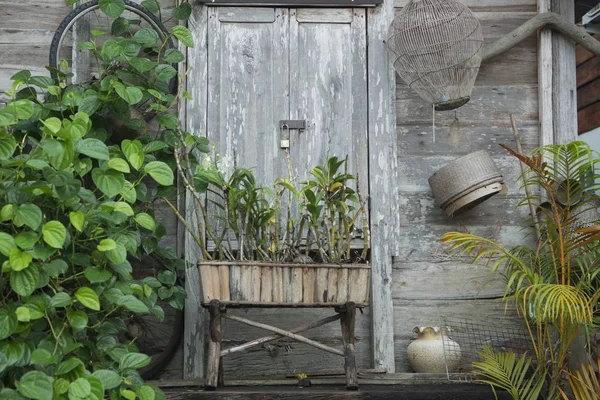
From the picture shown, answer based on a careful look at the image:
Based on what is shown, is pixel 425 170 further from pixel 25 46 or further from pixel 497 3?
pixel 25 46

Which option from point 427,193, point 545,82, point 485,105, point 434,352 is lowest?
point 434,352

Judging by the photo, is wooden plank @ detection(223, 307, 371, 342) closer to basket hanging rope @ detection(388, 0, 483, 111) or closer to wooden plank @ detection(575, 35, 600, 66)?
basket hanging rope @ detection(388, 0, 483, 111)

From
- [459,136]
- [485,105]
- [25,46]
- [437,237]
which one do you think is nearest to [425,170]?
[459,136]

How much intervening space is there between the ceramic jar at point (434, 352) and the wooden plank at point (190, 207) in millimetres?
1113

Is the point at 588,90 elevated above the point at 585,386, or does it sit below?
above

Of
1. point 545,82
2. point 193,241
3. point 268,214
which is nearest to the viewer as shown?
point 268,214

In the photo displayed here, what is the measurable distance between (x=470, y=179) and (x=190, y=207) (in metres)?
1.47

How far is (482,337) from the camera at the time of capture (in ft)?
16.7

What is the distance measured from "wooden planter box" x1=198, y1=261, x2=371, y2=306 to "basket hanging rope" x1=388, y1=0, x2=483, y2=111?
1102 mm

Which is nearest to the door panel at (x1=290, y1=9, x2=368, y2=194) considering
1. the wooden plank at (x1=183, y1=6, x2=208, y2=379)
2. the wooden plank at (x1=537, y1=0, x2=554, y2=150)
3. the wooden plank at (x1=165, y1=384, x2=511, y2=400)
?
the wooden plank at (x1=183, y1=6, x2=208, y2=379)

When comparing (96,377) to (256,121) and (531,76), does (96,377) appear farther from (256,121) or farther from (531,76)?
(531,76)

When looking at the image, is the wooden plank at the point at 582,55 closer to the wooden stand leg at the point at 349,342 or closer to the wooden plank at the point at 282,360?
the wooden plank at the point at 282,360

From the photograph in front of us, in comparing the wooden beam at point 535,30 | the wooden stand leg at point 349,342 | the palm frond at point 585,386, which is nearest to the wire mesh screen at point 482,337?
the palm frond at point 585,386

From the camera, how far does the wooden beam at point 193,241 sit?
4949mm
